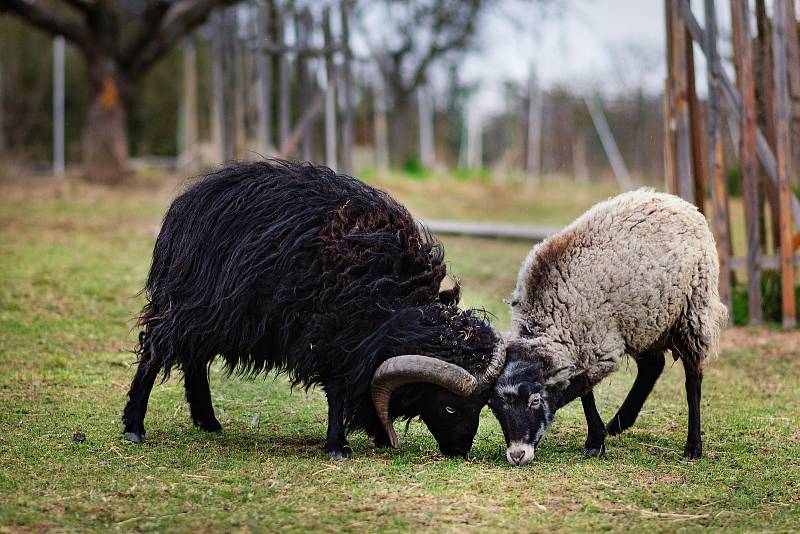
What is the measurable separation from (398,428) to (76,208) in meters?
12.6

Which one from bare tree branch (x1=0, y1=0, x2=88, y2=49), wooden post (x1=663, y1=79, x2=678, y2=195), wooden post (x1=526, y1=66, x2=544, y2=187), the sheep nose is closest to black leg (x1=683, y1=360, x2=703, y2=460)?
the sheep nose

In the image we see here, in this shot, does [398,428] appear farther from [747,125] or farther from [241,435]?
[747,125]

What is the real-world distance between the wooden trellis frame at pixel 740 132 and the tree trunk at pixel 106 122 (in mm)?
13076

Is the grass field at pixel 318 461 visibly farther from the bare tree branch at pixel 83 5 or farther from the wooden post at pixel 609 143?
the wooden post at pixel 609 143

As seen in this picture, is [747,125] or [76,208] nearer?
[747,125]

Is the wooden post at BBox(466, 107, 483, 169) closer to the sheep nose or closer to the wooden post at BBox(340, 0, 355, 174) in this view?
the wooden post at BBox(340, 0, 355, 174)

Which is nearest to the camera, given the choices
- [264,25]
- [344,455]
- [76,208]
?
[344,455]

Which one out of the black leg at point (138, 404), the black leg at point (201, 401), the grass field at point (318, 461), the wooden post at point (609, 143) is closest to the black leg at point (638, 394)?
the grass field at point (318, 461)

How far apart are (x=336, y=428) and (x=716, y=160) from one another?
5.50 m

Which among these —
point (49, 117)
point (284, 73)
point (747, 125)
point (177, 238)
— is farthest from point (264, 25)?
point (49, 117)

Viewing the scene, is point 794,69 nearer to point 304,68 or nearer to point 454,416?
point 454,416

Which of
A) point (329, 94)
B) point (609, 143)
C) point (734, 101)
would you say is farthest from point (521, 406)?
point (609, 143)

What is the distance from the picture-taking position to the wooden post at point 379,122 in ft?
90.0

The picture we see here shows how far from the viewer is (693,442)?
18.9 ft
